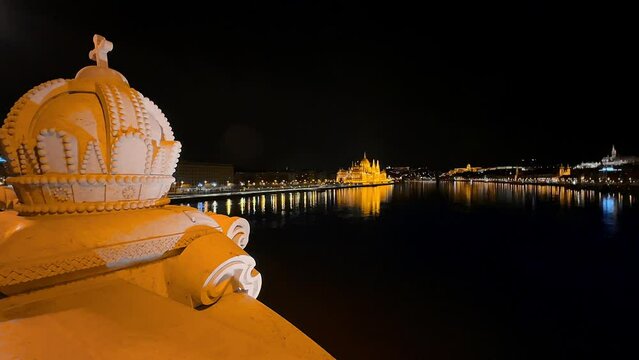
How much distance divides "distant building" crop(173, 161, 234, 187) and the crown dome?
67.6 meters

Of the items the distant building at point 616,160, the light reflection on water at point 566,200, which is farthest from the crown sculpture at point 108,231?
the distant building at point 616,160

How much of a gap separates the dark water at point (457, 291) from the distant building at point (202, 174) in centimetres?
5916

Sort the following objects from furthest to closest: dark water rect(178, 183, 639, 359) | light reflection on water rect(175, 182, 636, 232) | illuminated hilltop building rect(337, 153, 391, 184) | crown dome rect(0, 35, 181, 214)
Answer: illuminated hilltop building rect(337, 153, 391, 184) → light reflection on water rect(175, 182, 636, 232) → dark water rect(178, 183, 639, 359) → crown dome rect(0, 35, 181, 214)

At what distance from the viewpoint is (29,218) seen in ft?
8.30

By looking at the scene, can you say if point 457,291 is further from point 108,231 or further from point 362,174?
point 362,174

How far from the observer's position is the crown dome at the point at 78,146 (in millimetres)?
2562

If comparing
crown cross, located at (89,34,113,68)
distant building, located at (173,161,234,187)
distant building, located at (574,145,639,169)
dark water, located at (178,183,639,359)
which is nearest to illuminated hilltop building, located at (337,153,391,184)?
distant building, located at (173,161,234,187)

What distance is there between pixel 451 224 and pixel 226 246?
21923 mm

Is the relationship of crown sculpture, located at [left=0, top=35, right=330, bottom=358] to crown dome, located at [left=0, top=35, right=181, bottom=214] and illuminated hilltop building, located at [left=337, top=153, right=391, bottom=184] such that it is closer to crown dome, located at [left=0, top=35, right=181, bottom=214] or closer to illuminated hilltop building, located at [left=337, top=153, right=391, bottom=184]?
crown dome, located at [left=0, top=35, right=181, bottom=214]

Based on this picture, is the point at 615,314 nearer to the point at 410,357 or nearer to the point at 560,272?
the point at 560,272

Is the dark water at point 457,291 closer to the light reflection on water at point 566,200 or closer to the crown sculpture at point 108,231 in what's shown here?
the crown sculpture at point 108,231

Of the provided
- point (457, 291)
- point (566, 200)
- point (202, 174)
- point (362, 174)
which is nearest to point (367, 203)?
point (566, 200)

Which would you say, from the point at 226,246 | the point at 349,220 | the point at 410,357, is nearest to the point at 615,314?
the point at 410,357

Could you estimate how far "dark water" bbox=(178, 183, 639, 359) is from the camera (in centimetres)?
670
